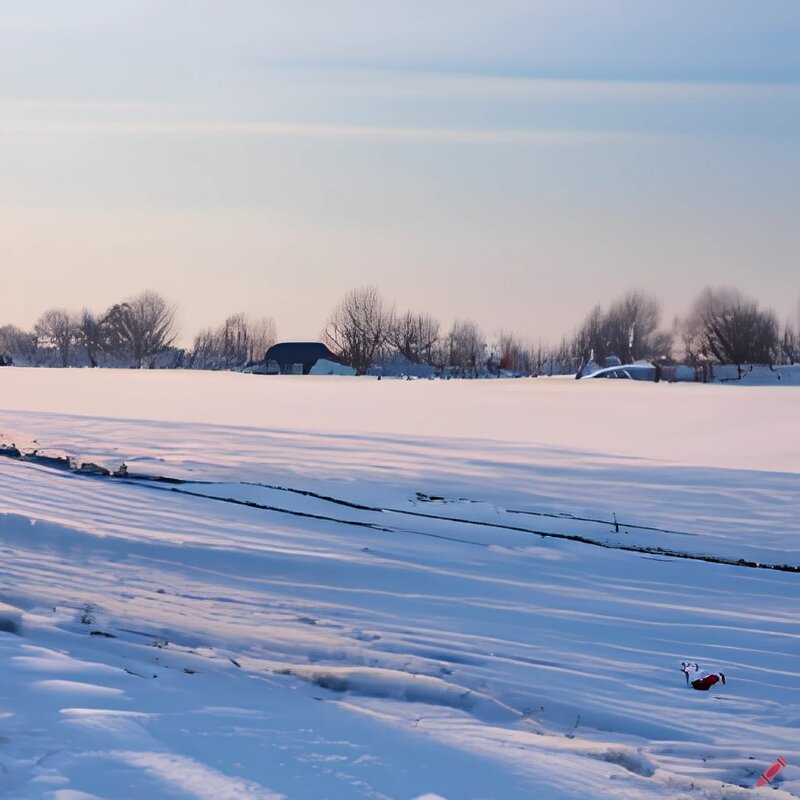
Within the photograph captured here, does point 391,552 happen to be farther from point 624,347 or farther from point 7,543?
point 624,347

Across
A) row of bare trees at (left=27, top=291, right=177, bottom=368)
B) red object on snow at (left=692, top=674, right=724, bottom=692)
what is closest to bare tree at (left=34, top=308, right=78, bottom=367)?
row of bare trees at (left=27, top=291, right=177, bottom=368)

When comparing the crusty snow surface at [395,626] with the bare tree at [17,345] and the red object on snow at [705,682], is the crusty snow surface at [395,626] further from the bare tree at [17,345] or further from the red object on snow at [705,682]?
the bare tree at [17,345]

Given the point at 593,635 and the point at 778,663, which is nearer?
the point at 778,663

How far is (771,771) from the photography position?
2.98 metres

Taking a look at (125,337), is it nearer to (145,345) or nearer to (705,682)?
(145,345)

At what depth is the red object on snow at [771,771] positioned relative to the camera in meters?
2.88

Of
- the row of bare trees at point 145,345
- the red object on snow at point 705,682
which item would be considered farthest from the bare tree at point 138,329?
the red object on snow at point 705,682

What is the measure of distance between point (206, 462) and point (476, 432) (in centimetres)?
514

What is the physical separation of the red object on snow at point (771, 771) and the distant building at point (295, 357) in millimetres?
61275

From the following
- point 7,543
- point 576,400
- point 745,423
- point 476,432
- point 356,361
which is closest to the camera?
point 7,543

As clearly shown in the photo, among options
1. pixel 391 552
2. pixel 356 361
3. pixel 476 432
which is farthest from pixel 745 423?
pixel 356 361

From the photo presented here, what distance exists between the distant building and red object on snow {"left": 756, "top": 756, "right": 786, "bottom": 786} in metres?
61.3

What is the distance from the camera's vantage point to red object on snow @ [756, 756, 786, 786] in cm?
288

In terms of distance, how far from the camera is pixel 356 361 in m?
59.9
